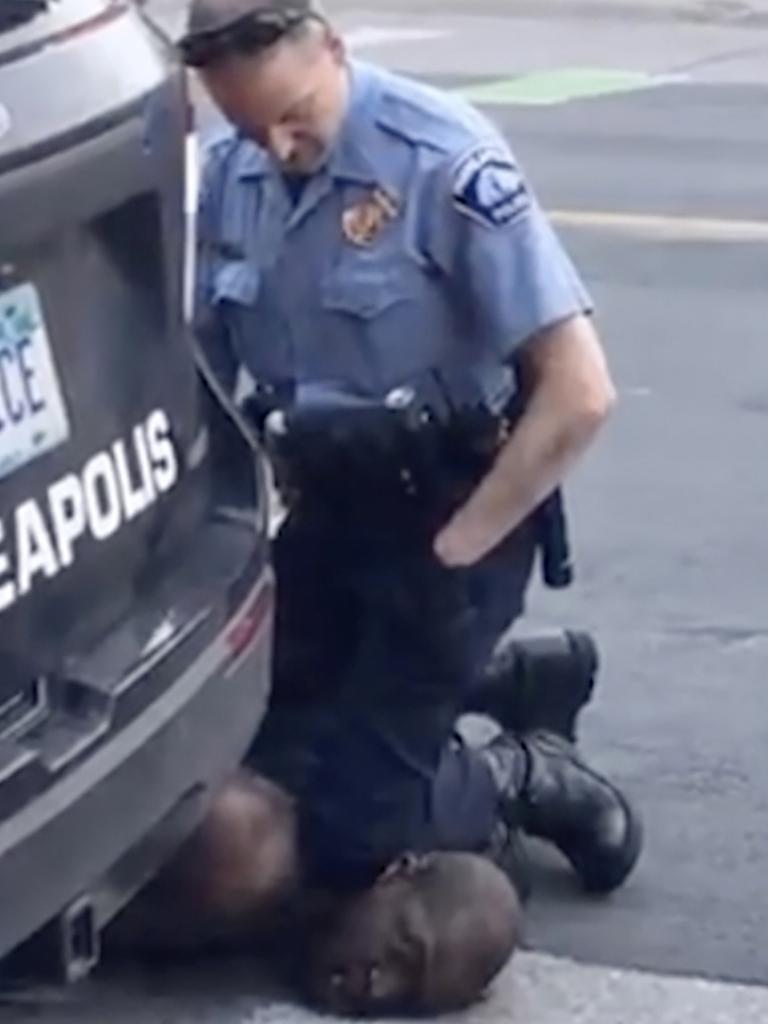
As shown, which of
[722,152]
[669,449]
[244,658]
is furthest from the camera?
[722,152]

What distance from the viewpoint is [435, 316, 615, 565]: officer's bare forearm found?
474cm

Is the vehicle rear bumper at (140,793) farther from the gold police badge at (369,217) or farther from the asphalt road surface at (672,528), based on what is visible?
the asphalt road surface at (672,528)

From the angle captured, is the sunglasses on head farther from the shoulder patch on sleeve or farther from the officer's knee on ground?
the officer's knee on ground

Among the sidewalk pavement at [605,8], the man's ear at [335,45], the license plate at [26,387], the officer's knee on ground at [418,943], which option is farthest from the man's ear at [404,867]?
the sidewalk pavement at [605,8]

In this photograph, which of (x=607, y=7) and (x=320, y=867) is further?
(x=607, y=7)

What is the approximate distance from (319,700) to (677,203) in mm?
8329

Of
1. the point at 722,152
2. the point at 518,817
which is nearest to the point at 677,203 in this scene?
the point at 722,152

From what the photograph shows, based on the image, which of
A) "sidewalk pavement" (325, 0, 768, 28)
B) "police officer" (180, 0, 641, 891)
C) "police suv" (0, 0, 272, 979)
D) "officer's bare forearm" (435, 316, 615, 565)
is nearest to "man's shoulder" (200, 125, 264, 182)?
"police officer" (180, 0, 641, 891)

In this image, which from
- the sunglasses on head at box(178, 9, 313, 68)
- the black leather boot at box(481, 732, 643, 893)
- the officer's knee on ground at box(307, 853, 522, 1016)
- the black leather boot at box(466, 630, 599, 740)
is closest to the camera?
the sunglasses on head at box(178, 9, 313, 68)

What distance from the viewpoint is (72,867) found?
12.3ft

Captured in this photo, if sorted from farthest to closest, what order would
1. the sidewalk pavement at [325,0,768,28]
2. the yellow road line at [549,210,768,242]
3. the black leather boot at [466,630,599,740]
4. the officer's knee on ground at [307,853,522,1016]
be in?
the sidewalk pavement at [325,0,768,28] → the yellow road line at [549,210,768,242] → the black leather boot at [466,630,599,740] → the officer's knee on ground at [307,853,522,1016]

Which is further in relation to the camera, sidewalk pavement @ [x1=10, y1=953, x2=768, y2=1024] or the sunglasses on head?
sidewalk pavement @ [x1=10, y1=953, x2=768, y2=1024]

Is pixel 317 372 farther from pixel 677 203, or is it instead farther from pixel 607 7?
pixel 607 7

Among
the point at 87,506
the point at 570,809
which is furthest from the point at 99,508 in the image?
the point at 570,809
